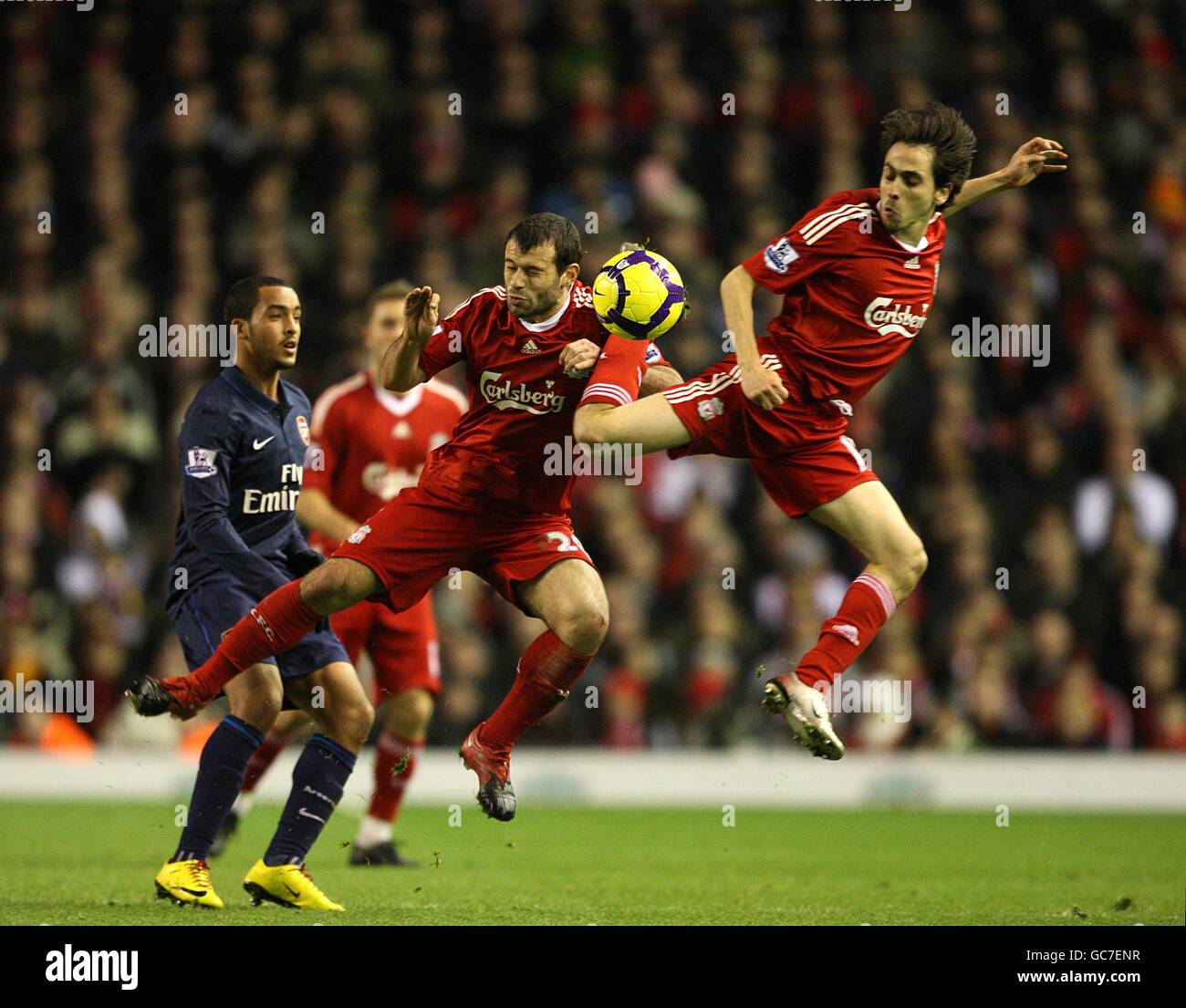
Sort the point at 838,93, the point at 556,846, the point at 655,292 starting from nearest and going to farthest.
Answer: the point at 655,292 < the point at 556,846 < the point at 838,93

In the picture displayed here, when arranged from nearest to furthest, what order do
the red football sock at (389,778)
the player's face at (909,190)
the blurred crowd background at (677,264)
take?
the player's face at (909,190), the red football sock at (389,778), the blurred crowd background at (677,264)

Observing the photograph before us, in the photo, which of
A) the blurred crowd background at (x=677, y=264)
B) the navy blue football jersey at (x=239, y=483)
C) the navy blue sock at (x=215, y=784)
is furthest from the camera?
the blurred crowd background at (x=677, y=264)

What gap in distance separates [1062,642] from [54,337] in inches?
289

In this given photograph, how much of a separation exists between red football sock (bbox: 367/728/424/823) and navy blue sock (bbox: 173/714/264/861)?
1.81 metres

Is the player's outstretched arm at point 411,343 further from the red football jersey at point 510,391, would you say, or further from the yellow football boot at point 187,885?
the yellow football boot at point 187,885

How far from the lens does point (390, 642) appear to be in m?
8.55

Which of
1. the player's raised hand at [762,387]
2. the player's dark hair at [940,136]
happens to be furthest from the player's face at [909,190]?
the player's raised hand at [762,387]

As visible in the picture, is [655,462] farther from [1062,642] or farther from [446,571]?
[446,571]

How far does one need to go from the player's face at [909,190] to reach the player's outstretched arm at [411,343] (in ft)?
5.30

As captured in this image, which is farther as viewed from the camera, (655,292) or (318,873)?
(318,873)

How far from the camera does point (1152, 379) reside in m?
13.1

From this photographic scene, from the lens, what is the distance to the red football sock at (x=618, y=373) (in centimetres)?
628

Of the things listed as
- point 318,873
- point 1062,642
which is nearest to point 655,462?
point 1062,642

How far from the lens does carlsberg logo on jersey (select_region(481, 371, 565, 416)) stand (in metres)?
6.53
